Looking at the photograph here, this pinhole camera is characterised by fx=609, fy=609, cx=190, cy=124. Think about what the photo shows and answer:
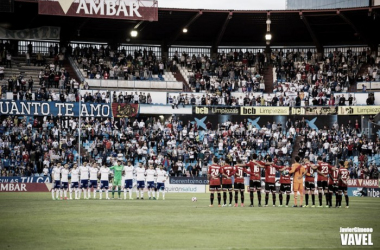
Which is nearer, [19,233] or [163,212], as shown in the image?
[19,233]

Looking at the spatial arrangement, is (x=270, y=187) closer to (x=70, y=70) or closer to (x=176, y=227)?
(x=176, y=227)

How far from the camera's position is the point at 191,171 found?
168 ft

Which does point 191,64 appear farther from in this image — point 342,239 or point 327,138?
point 342,239

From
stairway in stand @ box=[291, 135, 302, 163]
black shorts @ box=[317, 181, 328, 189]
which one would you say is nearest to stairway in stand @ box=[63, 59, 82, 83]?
stairway in stand @ box=[291, 135, 302, 163]

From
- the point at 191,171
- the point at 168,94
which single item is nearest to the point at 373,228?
the point at 191,171

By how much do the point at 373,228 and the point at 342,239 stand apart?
3474mm

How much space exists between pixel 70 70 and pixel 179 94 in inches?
456

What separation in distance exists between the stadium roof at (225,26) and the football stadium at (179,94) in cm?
15

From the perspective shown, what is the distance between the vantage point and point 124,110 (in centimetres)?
5566

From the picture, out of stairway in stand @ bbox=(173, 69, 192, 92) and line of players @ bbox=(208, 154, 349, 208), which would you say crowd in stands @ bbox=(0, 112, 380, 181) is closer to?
stairway in stand @ bbox=(173, 69, 192, 92)

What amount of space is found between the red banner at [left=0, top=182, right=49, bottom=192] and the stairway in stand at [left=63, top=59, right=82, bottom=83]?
50.5ft

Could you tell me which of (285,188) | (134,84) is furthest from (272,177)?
(134,84)

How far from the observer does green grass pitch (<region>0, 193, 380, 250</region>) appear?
15.8 meters

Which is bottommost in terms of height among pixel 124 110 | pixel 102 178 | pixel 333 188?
pixel 333 188
